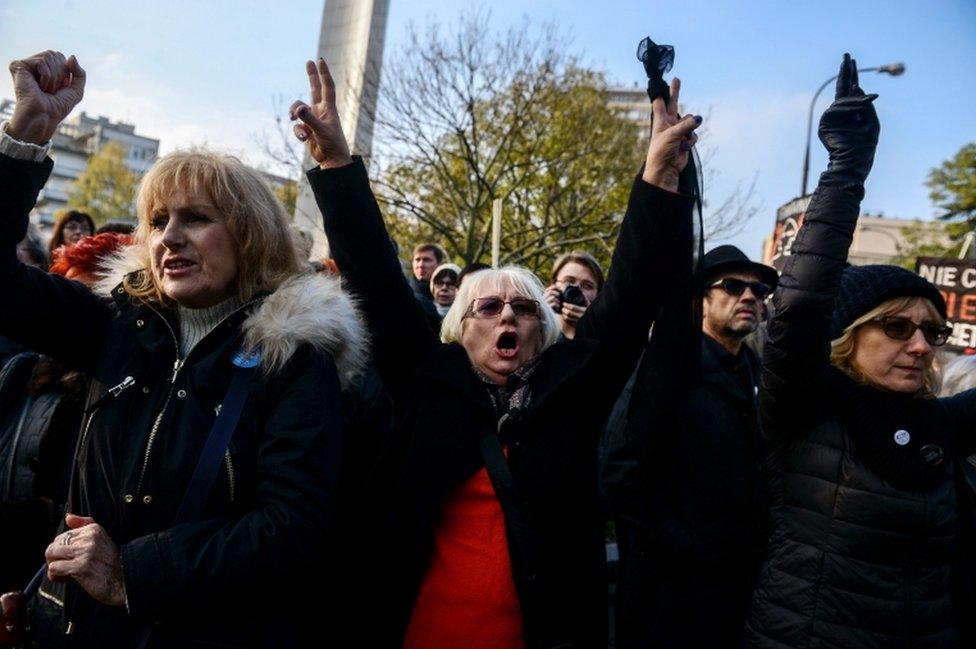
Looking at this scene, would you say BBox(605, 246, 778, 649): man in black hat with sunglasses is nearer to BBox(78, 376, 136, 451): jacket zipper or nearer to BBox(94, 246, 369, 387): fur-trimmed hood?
BBox(94, 246, 369, 387): fur-trimmed hood

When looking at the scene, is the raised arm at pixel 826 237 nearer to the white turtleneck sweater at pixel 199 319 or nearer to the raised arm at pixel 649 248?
the raised arm at pixel 649 248

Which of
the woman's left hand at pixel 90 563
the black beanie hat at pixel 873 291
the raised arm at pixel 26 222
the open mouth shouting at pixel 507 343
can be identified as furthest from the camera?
the open mouth shouting at pixel 507 343

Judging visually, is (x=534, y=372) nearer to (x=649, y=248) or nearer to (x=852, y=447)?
(x=649, y=248)

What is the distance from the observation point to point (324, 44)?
59.0 feet

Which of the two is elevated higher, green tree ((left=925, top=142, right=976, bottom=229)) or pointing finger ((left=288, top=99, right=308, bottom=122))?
green tree ((left=925, top=142, right=976, bottom=229))

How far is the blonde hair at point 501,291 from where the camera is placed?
92.7 inches

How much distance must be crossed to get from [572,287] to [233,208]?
2.64m

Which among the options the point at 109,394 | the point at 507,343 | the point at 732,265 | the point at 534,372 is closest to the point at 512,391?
the point at 534,372

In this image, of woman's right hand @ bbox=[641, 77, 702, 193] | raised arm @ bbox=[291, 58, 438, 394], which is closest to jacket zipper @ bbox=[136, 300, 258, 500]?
raised arm @ bbox=[291, 58, 438, 394]

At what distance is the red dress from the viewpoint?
1916 millimetres

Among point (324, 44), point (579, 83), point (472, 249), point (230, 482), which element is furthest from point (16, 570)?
point (324, 44)

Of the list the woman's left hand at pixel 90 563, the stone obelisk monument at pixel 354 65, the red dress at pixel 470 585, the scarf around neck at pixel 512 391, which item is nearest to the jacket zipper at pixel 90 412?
the woman's left hand at pixel 90 563

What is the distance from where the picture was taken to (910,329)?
6.91ft

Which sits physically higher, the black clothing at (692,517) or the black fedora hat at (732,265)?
the black fedora hat at (732,265)
